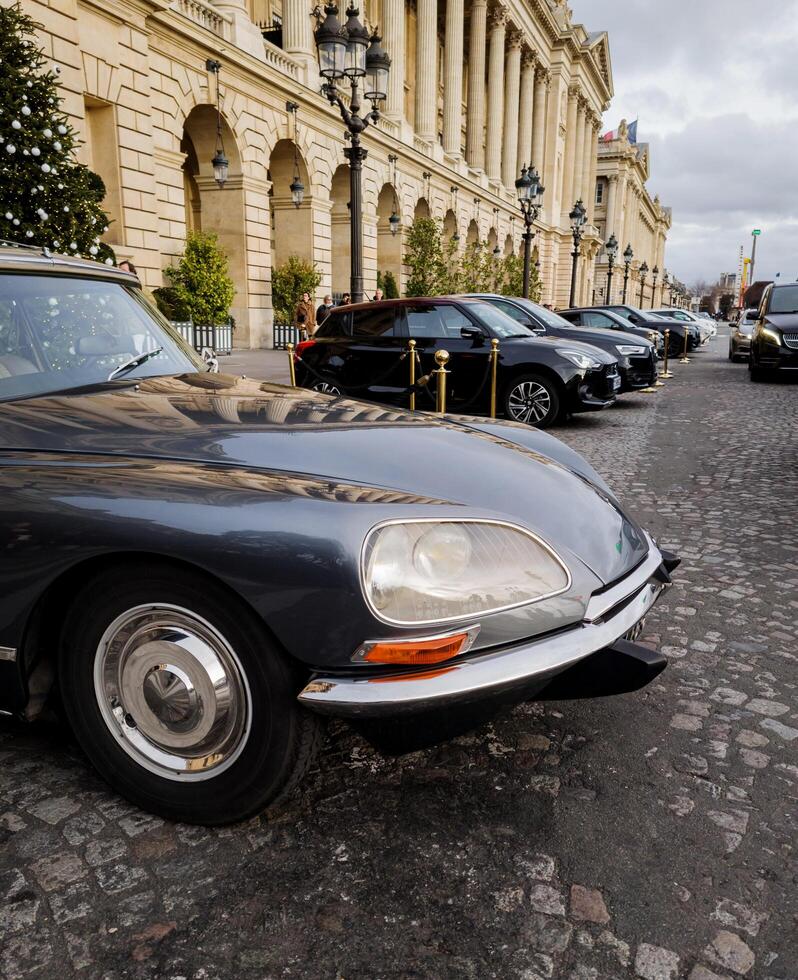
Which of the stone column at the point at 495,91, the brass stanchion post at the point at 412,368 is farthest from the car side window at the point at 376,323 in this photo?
the stone column at the point at 495,91

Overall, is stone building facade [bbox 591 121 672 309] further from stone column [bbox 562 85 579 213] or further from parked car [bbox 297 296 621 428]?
parked car [bbox 297 296 621 428]

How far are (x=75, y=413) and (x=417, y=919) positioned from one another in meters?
1.73

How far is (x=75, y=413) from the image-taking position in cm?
238

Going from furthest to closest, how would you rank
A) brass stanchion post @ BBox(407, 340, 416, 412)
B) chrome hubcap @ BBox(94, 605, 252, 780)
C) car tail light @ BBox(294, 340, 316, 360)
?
car tail light @ BBox(294, 340, 316, 360) < brass stanchion post @ BBox(407, 340, 416, 412) < chrome hubcap @ BBox(94, 605, 252, 780)

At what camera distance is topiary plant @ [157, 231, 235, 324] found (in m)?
19.1

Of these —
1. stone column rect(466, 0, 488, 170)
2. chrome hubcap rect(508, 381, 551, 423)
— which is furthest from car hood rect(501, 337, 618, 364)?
stone column rect(466, 0, 488, 170)

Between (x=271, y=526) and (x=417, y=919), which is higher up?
(x=271, y=526)

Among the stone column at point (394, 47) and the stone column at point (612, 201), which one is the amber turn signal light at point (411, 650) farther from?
the stone column at point (612, 201)

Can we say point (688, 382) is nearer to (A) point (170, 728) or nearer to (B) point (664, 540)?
(B) point (664, 540)

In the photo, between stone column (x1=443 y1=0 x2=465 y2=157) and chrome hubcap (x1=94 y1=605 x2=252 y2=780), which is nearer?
chrome hubcap (x1=94 y1=605 x2=252 y2=780)

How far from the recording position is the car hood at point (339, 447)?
7.11 feet

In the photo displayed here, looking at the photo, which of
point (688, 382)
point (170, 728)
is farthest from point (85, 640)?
point (688, 382)

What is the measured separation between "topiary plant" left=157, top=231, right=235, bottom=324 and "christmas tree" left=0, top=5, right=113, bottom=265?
30.5 feet

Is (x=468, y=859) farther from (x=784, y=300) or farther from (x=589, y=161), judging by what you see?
(x=589, y=161)
